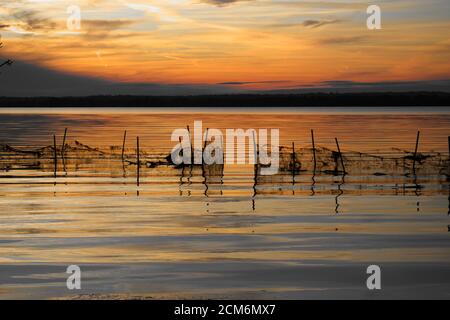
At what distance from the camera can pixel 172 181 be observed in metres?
43.1

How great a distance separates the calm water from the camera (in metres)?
18.3

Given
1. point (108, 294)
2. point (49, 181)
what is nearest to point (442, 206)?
point (108, 294)

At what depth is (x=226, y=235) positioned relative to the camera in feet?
84.1

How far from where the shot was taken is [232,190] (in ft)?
128

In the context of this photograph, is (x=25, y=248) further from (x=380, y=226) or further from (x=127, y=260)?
(x=380, y=226)

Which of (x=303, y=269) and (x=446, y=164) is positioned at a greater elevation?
(x=446, y=164)

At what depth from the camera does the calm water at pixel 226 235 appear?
1831 cm

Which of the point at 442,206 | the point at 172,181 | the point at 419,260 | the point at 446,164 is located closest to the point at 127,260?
the point at 419,260

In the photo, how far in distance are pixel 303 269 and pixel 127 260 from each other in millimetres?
5043

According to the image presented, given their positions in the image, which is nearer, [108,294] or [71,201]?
[108,294]
